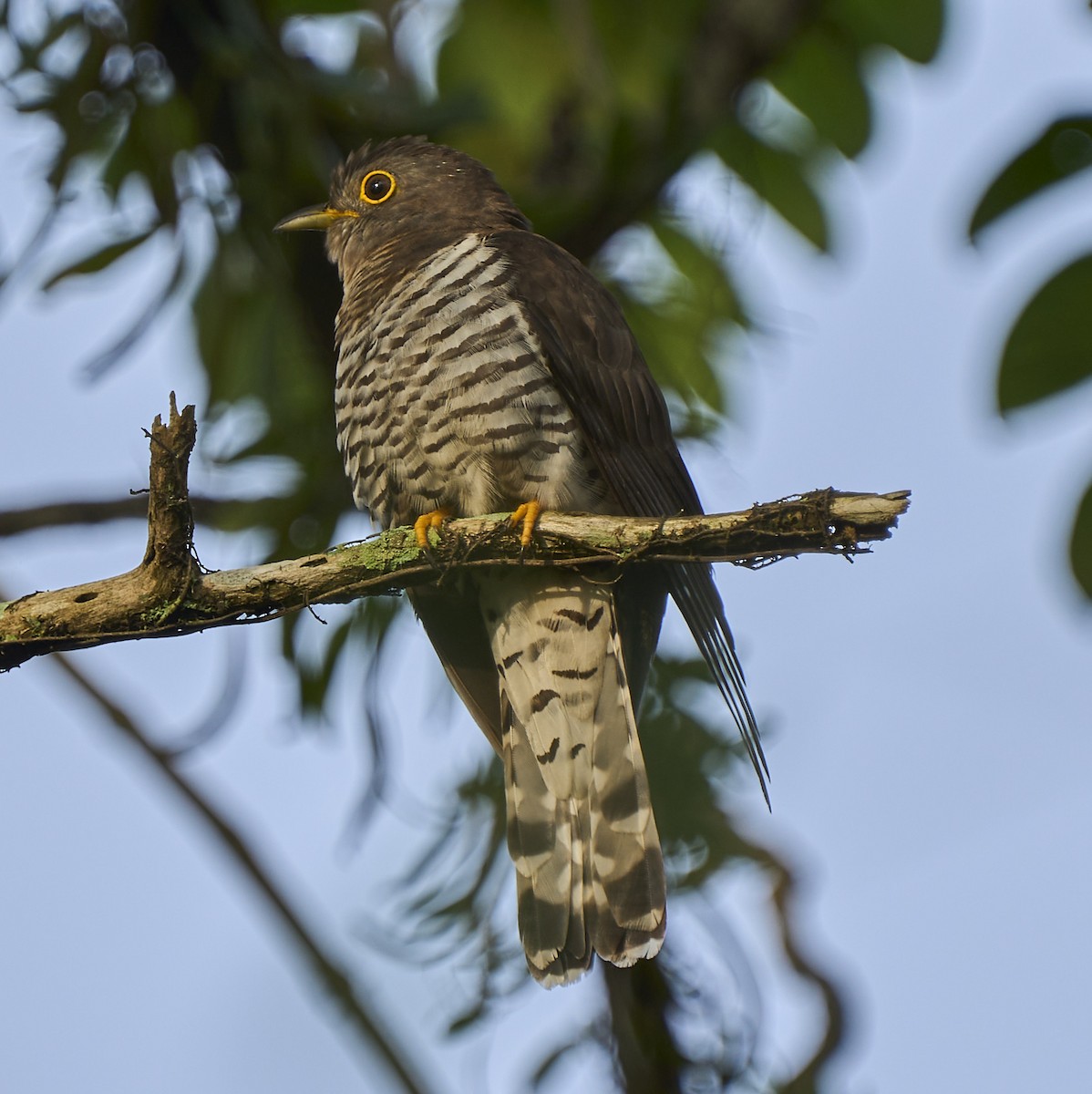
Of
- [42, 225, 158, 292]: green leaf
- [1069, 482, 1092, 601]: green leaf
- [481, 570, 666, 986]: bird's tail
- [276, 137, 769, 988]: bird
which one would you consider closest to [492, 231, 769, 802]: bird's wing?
[276, 137, 769, 988]: bird

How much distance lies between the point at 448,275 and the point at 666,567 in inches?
36.3

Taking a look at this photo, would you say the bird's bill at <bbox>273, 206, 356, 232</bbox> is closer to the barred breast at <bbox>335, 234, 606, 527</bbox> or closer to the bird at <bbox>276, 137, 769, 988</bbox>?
the bird at <bbox>276, 137, 769, 988</bbox>

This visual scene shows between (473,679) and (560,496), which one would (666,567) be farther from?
(473,679)

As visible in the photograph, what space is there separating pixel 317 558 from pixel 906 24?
1.94 m

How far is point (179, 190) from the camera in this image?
3.79 metres

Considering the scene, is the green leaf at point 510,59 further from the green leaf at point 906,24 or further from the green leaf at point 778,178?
the green leaf at point 906,24

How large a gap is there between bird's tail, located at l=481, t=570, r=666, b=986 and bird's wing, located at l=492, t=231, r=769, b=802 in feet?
0.90

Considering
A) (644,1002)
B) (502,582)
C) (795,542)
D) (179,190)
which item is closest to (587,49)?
(179,190)

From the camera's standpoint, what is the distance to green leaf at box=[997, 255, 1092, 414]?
1.76 meters

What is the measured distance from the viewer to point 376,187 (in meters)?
4.04

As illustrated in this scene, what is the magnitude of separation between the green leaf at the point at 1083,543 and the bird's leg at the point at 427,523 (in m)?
1.37

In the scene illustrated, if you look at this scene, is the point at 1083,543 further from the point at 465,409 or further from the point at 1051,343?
the point at 465,409

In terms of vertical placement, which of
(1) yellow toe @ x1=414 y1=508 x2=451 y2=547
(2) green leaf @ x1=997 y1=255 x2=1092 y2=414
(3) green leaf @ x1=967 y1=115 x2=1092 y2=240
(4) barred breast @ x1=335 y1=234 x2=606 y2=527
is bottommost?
(2) green leaf @ x1=997 y1=255 x2=1092 y2=414

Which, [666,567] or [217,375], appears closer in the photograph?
[666,567]
